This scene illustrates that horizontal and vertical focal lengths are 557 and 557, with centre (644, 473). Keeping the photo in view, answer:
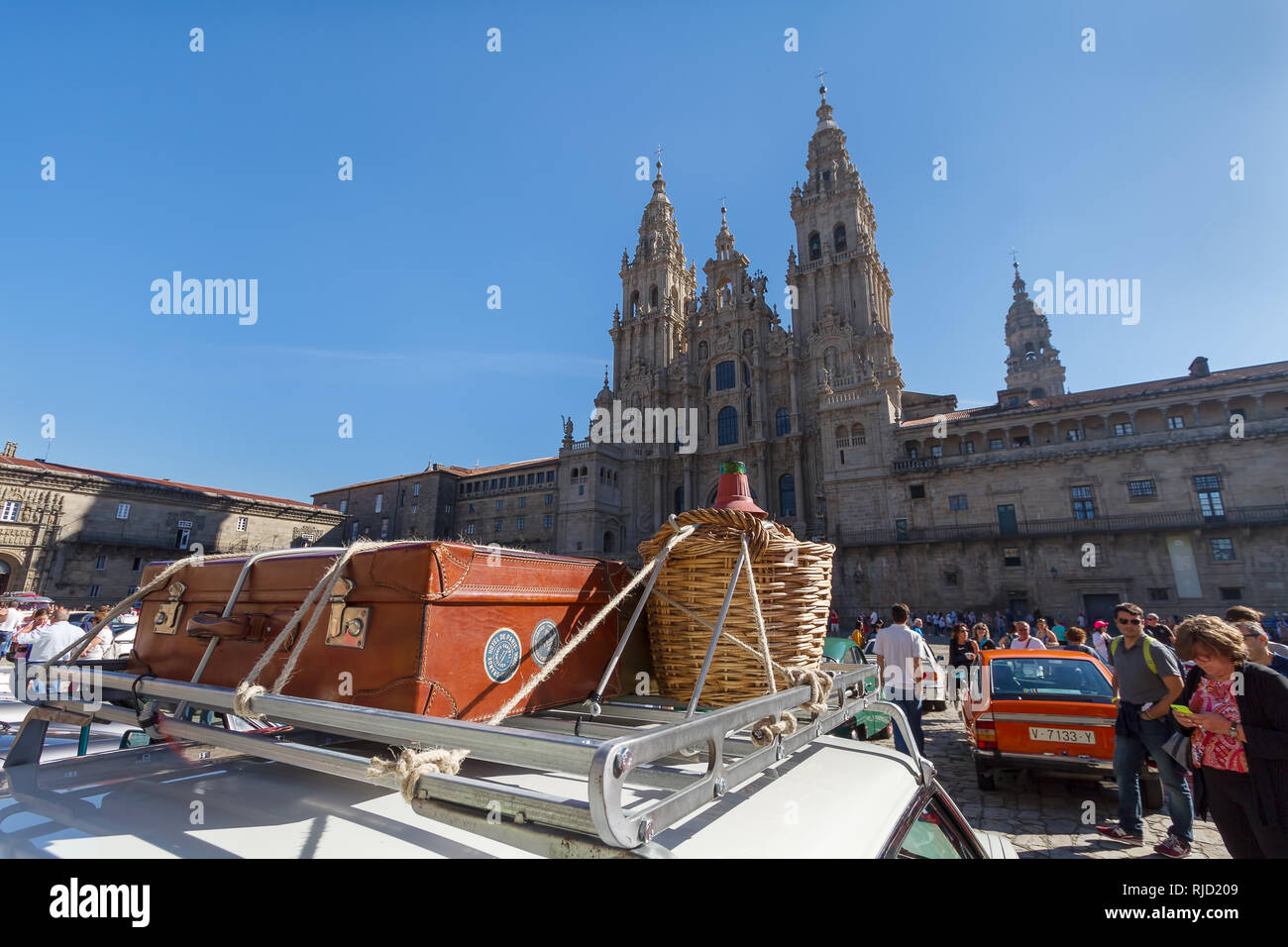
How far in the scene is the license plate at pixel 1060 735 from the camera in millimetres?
5957

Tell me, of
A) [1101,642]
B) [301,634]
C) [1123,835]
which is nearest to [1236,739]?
[1123,835]

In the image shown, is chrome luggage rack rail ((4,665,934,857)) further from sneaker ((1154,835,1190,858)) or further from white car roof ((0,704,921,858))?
sneaker ((1154,835,1190,858))

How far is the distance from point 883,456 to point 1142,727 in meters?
27.8

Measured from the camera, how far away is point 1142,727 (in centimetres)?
513

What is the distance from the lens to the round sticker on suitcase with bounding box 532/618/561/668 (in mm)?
2092

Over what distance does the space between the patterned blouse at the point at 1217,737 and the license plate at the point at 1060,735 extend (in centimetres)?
268

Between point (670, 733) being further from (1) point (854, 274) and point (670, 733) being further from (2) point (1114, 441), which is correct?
(1) point (854, 274)

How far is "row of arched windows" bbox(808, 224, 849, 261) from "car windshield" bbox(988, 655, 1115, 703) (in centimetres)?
3669

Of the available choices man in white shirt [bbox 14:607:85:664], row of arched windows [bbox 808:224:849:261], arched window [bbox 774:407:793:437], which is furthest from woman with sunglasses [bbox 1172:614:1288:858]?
row of arched windows [bbox 808:224:849:261]

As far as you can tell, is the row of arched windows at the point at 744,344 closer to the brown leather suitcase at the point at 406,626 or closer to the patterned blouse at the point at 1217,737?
the patterned blouse at the point at 1217,737

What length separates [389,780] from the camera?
1146mm
